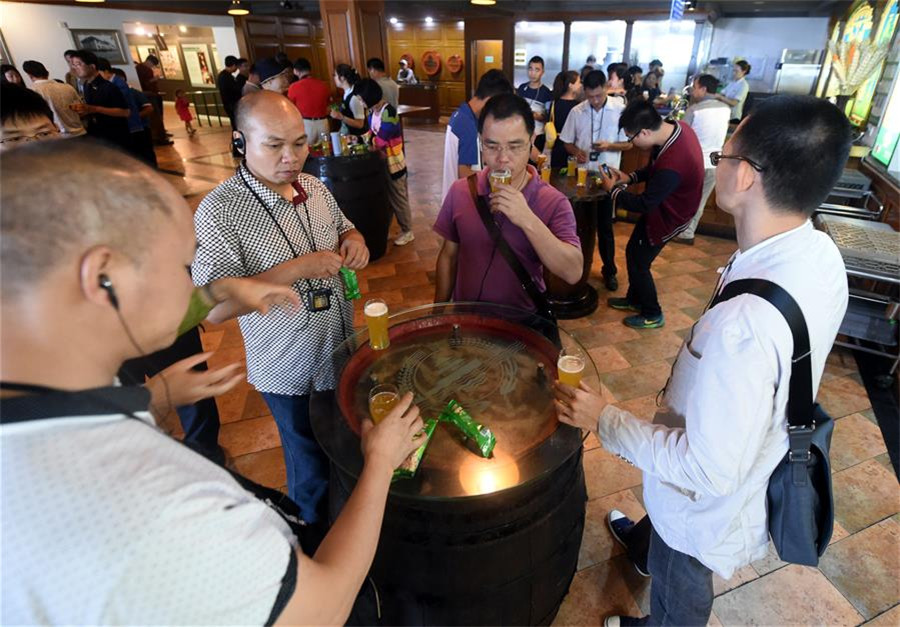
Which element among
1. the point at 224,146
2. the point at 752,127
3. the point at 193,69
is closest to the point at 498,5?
the point at 224,146

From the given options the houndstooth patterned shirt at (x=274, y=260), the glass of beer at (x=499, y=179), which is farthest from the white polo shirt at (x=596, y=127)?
the houndstooth patterned shirt at (x=274, y=260)

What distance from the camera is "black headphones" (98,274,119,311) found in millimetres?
611

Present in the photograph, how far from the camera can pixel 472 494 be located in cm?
115

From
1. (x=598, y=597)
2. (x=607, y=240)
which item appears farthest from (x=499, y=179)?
(x=607, y=240)

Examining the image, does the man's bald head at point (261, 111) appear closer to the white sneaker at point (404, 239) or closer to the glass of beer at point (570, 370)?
the glass of beer at point (570, 370)

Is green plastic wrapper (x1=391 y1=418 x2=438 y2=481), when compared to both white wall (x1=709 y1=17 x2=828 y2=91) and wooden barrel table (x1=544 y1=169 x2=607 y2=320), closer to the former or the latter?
wooden barrel table (x1=544 y1=169 x2=607 y2=320)

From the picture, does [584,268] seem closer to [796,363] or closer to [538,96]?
[796,363]

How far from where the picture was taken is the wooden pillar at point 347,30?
6.83 m

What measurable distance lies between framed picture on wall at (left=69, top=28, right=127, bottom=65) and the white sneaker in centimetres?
1276

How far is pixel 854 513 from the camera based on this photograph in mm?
2264

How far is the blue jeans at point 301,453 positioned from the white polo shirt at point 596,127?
399cm

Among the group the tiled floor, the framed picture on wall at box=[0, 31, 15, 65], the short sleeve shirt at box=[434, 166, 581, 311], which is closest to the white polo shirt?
the tiled floor

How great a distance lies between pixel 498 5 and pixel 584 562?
Answer: 14839mm

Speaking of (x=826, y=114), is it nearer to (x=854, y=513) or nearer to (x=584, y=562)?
(x=584, y=562)
